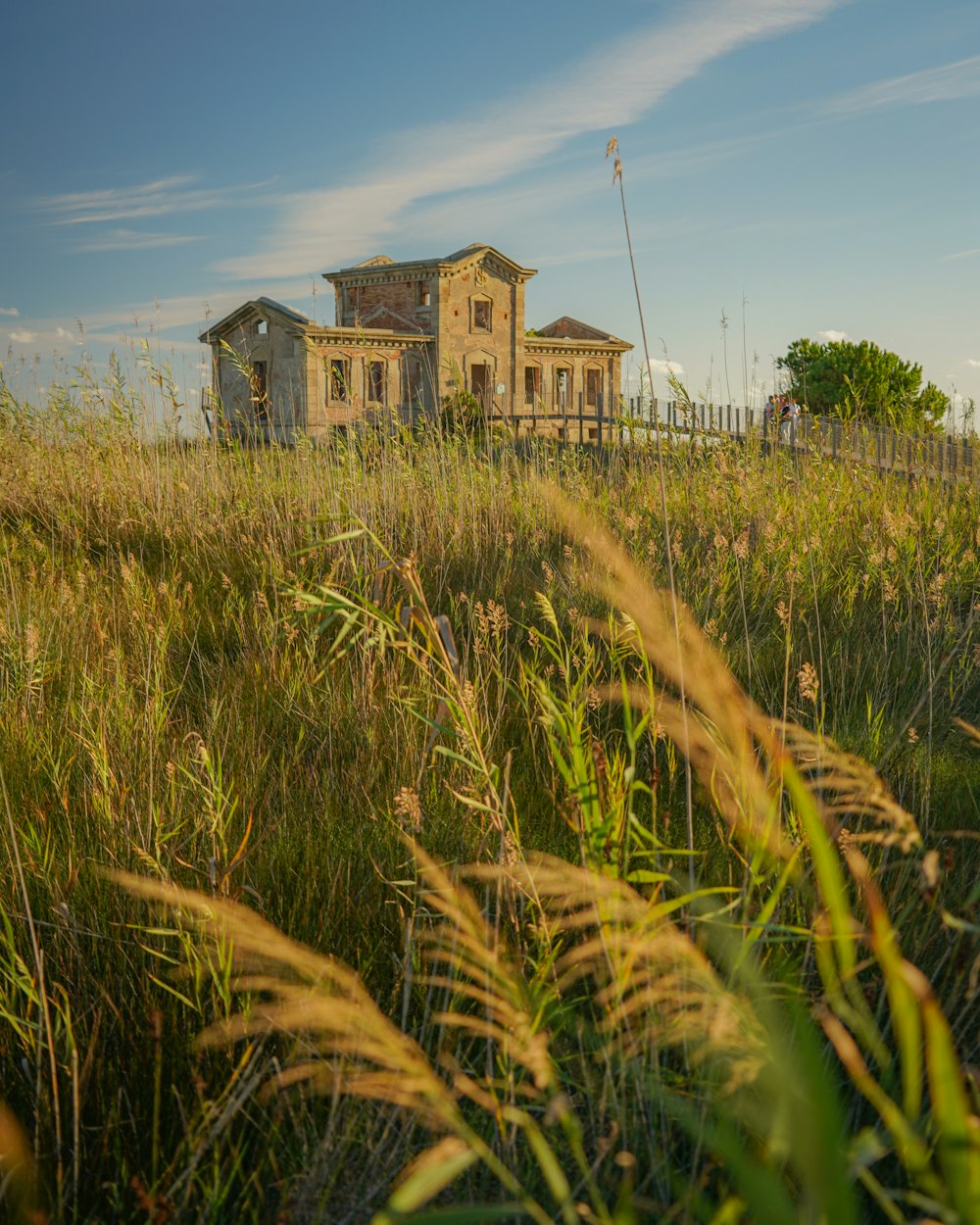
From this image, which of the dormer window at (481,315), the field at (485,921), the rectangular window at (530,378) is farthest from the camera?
the rectangular window at (530,378)

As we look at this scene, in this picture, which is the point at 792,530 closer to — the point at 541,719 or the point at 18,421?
the point at 541,719

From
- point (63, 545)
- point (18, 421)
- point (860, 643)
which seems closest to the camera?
point (860, 643)

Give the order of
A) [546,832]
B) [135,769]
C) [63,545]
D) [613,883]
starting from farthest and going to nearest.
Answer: [63,545] < [135,769] < [546,832] < [613,883]

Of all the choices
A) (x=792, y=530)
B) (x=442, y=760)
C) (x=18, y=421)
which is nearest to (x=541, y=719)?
(x=442, y=760)

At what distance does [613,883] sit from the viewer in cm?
112

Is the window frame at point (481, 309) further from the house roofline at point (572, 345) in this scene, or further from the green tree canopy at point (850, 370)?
the green tree canopy at point (850, 370)

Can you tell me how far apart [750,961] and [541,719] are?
40 cm

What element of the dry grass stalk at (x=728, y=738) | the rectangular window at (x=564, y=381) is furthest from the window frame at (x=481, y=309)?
the dry grass stalk at (x=728, y=738)

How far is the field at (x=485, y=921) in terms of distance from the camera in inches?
33.8

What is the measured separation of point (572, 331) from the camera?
141 feet

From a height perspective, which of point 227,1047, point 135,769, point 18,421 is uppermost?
point 18,421

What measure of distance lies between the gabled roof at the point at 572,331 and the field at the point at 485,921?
40002 millimetres

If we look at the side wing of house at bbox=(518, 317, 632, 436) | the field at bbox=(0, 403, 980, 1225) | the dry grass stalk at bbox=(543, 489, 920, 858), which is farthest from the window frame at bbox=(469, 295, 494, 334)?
the field at bbox=(0, 403, 980, 1225)

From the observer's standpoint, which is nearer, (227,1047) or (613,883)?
(613,883)
